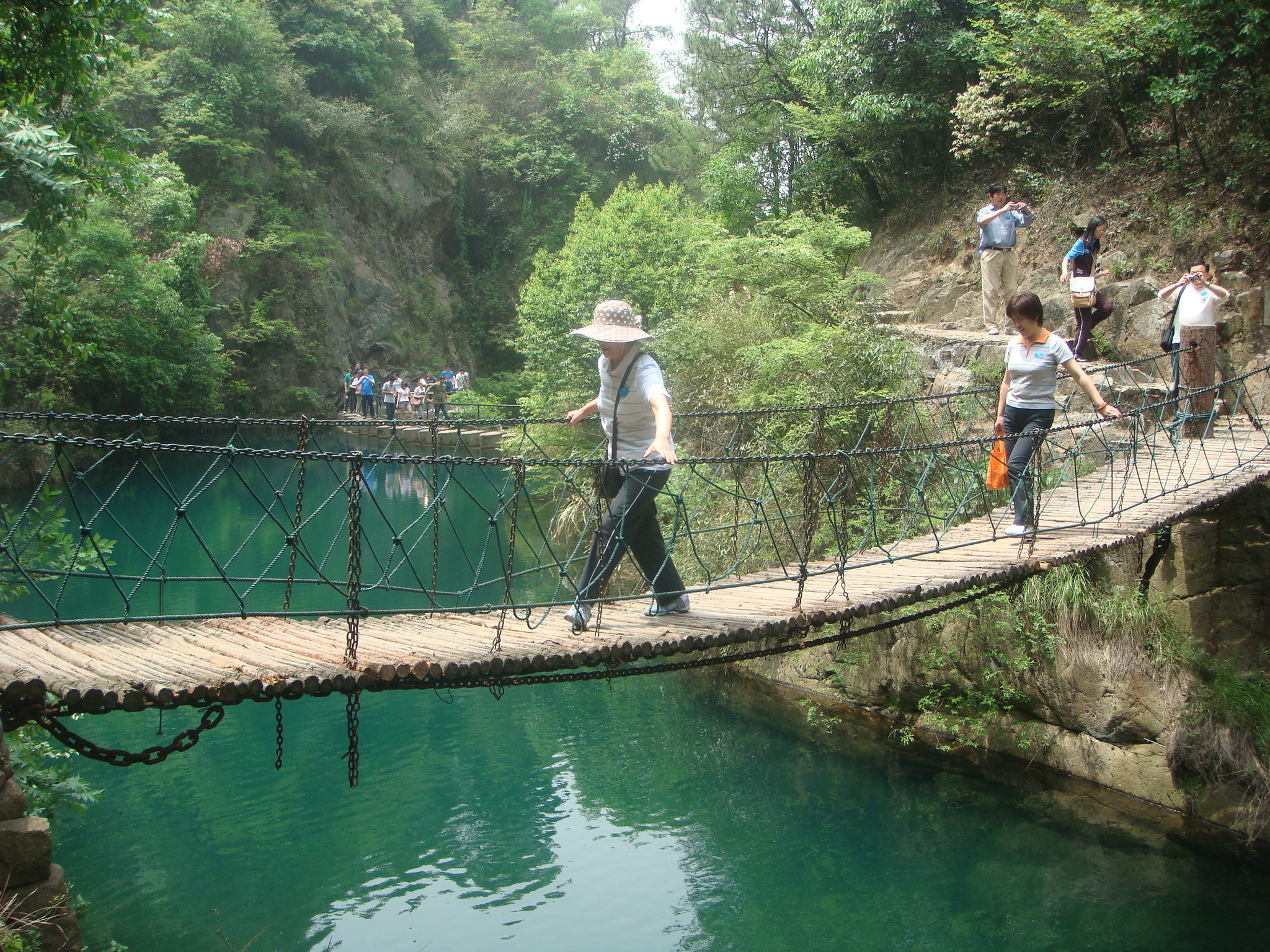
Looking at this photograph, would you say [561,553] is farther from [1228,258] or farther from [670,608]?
[670,608]

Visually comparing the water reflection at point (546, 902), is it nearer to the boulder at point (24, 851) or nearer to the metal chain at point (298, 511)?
the metal chain at point (298, 511)

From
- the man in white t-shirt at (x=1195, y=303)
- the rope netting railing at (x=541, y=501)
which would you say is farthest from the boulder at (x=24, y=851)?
the man in white t-shirt at (x=1195, y=303)

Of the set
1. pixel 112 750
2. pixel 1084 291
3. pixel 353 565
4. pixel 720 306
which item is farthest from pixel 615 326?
pixel 720 306

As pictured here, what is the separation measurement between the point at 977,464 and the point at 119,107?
67.3 feet

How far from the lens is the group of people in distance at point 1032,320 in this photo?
467 cm

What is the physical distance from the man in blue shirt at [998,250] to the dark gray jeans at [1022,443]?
445 cm

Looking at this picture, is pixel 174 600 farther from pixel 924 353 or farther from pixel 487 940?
pixel 924 353

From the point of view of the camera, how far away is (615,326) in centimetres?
356

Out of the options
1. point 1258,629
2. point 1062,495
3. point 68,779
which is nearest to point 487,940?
point 68,779

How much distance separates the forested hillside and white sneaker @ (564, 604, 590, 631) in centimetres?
288

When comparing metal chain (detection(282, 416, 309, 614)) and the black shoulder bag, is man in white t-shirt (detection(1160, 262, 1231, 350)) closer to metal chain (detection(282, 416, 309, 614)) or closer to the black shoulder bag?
the black shoulder bag

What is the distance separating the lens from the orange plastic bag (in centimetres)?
499

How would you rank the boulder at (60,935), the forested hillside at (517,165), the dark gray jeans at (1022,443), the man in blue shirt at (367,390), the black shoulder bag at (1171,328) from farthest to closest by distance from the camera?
the man in blue shirt at (367,390) < the forested hillside at (517,165) < the black shoulder bag at (1171,328) < the dark gray jeans at (1022,443) < the boulder at (60,935)

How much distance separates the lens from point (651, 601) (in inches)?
165
